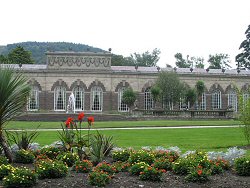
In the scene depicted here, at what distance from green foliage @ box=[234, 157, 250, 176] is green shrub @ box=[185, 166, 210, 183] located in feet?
3.80

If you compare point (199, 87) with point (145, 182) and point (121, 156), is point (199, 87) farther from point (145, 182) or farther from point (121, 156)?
point (145, 182)

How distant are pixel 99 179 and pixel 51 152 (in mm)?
3123

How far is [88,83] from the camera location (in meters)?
54.3

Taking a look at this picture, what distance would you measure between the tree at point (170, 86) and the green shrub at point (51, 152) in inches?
1644

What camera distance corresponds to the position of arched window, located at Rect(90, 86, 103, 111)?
5441cm

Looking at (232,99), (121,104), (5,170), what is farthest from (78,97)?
(5,170)

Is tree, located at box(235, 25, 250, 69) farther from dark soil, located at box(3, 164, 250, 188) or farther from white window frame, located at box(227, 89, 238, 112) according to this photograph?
dark soil, located at box(3, 164, 250, 188)

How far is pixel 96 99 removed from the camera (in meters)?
54.5

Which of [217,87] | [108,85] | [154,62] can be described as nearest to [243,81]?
[217,87]

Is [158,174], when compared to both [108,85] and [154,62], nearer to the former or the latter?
[108,85]

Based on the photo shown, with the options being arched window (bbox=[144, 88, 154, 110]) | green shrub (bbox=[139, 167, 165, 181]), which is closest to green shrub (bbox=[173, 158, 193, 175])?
green shrub (bbox=[139, 167, 165, 181])

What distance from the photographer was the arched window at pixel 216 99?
58.3 meters

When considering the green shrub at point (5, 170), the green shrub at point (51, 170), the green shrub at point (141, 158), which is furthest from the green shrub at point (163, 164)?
the green shrub at point (5, 170)

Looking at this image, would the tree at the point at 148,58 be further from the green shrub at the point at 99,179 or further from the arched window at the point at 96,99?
the green shrub at the point at 99,179
